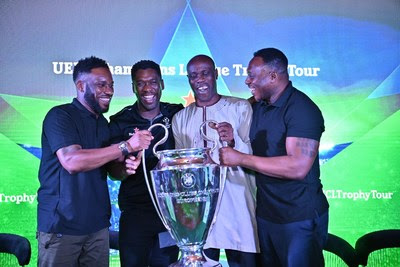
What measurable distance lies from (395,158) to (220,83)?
4.53ft

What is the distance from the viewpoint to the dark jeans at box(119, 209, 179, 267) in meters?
2.90

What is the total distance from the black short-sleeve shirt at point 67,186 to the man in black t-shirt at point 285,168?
0.84 metres

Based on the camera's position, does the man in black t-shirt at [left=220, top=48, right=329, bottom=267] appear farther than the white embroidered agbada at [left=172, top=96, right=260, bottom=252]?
No

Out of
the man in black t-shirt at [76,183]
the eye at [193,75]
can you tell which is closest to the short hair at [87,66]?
the man in black t-shirt at [76,183]

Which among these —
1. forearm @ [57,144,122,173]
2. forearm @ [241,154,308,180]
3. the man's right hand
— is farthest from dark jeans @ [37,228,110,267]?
forearm @ [241,154,308,180]

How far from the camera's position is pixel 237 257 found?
9.39 ft

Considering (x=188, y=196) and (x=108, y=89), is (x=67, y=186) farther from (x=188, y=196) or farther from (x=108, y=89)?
(x=188, y=196)

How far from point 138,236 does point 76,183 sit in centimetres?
48

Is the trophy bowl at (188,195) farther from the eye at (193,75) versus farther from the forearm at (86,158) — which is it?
the eye at (193,75)

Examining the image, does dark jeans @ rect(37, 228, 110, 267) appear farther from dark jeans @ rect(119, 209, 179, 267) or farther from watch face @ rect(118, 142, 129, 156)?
watch face @ rect(118, 142, 129, 156)

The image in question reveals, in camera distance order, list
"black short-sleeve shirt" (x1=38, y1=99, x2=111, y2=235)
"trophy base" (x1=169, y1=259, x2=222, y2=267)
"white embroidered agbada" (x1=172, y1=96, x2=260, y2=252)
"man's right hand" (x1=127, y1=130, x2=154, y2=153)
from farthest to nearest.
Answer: "white embroidered agbada" (x1=172, y1=96, x2=260, y2=252) < "black short-sleeve shirt" (x1=38, y1=99, x2=111, y2=235) < "man's right hand" (x1=127, y1=130, x2=154, y2=153) < "trophy base" (x1=169, y1=259, x2=222, y2=267)

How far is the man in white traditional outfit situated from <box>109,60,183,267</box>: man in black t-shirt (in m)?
0.16

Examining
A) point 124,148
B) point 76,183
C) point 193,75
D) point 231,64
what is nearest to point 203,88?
point 193,75

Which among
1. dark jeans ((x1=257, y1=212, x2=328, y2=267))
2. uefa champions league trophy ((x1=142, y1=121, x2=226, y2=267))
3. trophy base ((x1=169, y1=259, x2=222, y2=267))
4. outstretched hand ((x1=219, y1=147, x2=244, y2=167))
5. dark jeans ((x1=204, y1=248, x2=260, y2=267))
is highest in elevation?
outstretched hand ((x1=219, y1=147, x2=244, y2=167))
